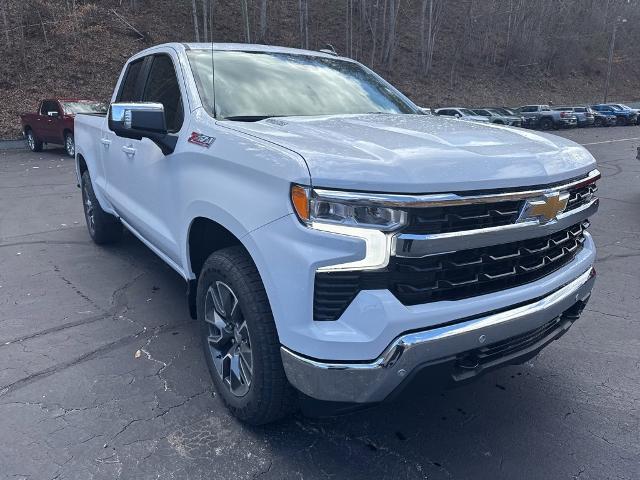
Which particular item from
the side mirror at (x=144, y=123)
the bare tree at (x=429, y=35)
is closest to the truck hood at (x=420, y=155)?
the side mirror at (x=144, y=123)

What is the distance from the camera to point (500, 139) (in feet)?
8.63

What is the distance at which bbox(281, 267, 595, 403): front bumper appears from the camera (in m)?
2.05

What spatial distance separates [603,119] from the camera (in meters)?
33.8

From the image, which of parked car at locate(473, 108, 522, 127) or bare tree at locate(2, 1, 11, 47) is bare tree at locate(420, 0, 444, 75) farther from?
bare tree at locate(2, 1, 11, 47)

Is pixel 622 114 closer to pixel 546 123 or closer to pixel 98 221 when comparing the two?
pixel 546 123

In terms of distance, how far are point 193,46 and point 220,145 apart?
142 cm

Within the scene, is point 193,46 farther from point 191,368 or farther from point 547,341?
point 547,341

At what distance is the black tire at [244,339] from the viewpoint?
7.86 feet

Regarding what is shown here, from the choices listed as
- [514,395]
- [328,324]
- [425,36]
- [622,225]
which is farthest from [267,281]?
[425,36]

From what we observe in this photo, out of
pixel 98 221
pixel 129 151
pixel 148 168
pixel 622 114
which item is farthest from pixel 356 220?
pixel 622 114

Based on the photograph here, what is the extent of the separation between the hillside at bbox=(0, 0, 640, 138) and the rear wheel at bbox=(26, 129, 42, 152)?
7.72 ft

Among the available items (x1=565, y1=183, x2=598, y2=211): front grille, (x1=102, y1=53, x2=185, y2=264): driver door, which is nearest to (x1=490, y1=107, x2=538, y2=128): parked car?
(x1=102, y1=53, x2=185, y2=264): driver door

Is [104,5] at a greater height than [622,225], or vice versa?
[104,5]

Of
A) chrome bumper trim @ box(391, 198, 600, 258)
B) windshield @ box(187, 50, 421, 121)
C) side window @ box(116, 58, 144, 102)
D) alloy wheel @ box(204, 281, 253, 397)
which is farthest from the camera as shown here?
side window @ box(116, 58, 144, 102)
